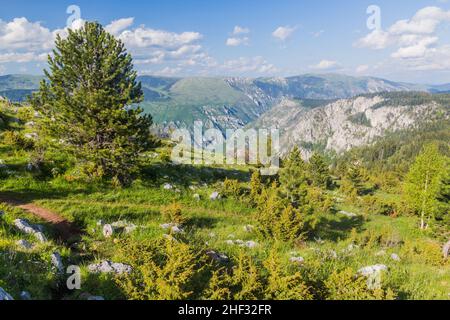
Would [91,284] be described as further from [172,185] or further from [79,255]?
[172,185]

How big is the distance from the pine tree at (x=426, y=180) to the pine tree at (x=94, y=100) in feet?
121

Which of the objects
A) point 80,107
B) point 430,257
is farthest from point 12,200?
point 430,257

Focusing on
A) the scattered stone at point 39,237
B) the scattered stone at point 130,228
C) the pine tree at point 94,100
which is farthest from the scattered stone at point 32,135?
the scattered stone at point 39,237

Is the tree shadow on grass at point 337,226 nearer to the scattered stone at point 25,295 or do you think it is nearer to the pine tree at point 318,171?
the pine tree at point 318,171

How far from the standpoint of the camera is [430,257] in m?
19.0

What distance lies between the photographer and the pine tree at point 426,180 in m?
38.5

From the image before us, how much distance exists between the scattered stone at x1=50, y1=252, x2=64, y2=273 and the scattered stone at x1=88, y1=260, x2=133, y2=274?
988 millimetres

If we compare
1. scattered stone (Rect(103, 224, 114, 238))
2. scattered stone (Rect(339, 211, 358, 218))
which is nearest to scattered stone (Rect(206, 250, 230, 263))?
scattered stone (Rect(103, 224, 114, 238))

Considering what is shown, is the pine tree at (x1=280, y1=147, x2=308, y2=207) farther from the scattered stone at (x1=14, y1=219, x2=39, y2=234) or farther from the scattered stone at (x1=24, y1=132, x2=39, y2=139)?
the scattered stone at (x1=24, y1=132, x2=39, y2=139)

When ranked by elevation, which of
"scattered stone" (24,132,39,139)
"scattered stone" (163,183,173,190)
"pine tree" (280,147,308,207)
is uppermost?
"scattered stone" (24,132,39,139)

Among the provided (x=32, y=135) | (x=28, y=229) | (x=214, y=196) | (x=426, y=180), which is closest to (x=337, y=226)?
(x=426, y=180)

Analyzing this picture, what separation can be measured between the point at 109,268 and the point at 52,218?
1098 cm

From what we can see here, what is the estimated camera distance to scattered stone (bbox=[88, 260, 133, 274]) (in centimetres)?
1104

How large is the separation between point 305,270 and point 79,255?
1029 cm
